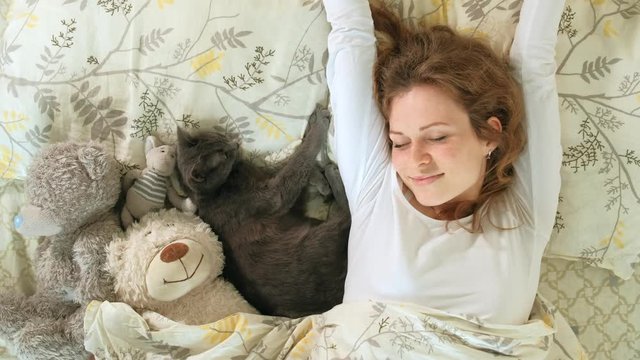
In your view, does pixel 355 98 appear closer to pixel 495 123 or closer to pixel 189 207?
pixel 495 123

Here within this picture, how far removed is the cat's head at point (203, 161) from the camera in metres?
1.23

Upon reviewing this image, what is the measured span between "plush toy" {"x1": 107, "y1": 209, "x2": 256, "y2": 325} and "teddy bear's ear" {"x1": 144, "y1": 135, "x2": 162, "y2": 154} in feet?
0.50

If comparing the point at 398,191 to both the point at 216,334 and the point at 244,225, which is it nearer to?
the point at 244,225

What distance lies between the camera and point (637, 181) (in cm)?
129

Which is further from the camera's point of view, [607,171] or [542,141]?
[607,171]

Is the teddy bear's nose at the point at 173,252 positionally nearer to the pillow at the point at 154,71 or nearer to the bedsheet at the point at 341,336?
the bedsheet at the point at 341,336

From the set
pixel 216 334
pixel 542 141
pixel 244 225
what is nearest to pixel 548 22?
pixel 542 141

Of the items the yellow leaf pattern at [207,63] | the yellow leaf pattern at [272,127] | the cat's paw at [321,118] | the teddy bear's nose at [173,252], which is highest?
the yellow leaf pattern at [207,63]

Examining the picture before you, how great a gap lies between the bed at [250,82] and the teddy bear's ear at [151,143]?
0.05 feet

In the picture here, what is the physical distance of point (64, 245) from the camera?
48.6 inches

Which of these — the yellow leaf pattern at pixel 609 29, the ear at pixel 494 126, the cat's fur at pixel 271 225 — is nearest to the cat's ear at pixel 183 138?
the cat's fur at pixel 271 225

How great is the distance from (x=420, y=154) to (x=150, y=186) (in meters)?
0.61

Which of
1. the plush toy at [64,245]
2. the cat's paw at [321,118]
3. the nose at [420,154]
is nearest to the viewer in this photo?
the nose at [420,154]

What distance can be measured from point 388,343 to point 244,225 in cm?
41
